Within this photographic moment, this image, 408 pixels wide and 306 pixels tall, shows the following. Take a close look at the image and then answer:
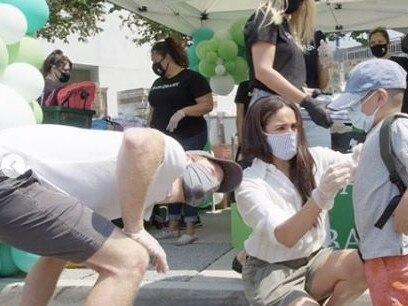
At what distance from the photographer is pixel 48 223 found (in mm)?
2459

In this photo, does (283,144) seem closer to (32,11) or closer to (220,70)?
(32,11)

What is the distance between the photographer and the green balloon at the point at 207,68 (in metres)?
6.86

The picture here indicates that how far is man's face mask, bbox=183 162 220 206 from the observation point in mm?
2664

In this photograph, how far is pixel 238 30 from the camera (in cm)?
677

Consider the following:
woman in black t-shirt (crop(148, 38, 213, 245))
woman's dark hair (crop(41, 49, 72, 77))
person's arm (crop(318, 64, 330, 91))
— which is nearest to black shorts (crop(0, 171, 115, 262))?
person's arm (crop(318, 64, 330, 91))

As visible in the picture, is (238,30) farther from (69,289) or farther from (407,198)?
(407,198)

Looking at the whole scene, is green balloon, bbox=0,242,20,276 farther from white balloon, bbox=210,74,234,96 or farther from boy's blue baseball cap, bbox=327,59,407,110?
white balloon, bbox=210,74,234,96

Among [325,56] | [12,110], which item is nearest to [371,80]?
[12,110]

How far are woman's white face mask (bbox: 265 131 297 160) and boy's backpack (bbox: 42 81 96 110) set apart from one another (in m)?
2.67

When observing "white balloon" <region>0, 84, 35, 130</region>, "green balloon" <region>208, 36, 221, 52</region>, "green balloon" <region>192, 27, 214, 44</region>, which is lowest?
"white balloon" <region>0, 84, 35, 130</region>

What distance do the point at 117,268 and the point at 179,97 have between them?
338 centimetres

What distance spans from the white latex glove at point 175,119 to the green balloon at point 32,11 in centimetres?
142

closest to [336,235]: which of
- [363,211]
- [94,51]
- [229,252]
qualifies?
[229,252]

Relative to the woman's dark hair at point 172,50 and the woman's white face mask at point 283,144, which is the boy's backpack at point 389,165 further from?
the woman's dark hair at point 172,50
